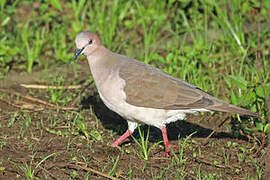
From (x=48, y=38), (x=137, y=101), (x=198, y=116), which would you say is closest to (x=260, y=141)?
(x=198, y=116)

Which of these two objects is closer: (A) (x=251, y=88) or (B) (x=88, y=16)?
(A) (x=251, y=88)

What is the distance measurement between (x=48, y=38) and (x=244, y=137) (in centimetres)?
365

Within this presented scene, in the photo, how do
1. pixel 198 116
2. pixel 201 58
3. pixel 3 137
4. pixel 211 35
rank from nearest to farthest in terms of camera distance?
pixel 3 137 < pixel 198 116 < pixel 201 58 < pixel 211 35

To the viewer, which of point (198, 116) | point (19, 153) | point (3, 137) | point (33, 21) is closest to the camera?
point (19, 153)

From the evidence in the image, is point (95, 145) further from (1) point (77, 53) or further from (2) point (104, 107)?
(2) point (104, 107)

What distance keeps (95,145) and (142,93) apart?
0.74 m

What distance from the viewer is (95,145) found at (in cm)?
A: 483

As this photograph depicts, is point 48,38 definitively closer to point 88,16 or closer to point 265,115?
point 88,16

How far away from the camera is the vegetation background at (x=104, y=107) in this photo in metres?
4.37

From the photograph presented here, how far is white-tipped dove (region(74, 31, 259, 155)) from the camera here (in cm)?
453

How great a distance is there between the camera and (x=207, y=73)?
20.8ft

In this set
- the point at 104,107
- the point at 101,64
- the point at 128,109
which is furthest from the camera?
the point at 104,107

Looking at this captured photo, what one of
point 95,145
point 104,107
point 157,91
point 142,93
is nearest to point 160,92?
point 157,91

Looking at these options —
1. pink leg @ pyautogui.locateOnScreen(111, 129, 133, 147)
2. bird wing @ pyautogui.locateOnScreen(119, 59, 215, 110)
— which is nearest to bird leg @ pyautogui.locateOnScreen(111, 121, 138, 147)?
pink leg @ pyautogui.locateOnScreen(111, 129, 133, 147)
